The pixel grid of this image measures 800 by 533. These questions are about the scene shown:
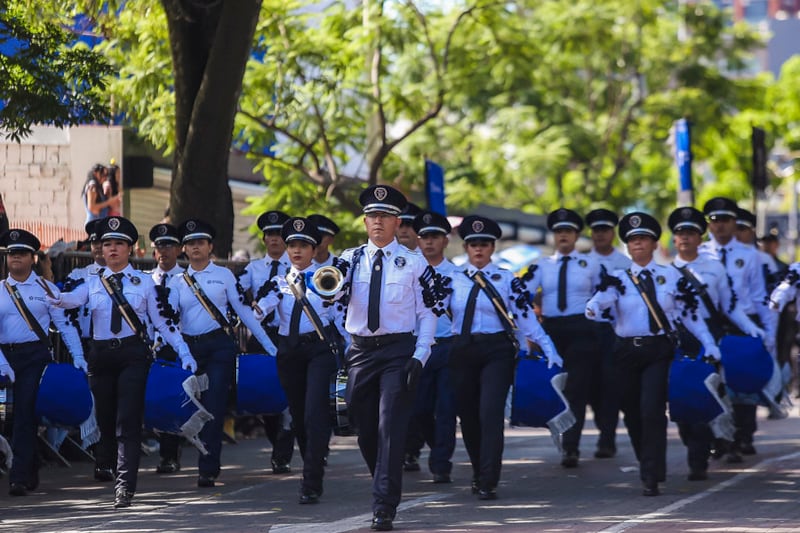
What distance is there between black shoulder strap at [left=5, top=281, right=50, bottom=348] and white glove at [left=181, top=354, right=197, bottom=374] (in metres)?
1.12

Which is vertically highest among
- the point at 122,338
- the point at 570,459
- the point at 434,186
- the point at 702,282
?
the point at 434,186

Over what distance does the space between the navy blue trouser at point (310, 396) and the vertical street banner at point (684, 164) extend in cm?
1213

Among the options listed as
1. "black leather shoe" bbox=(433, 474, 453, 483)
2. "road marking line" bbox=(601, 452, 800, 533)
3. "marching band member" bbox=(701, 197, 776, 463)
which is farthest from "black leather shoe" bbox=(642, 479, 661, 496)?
"marching band member" bbox=(701, 197, 776, 463)

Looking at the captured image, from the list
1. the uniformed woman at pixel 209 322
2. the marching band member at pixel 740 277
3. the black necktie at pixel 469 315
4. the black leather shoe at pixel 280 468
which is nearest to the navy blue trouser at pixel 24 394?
the uniformed woman at pixel 209 322

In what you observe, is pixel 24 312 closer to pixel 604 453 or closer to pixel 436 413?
pixel 436 413

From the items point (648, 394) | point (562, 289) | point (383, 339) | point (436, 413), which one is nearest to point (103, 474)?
point (436, 413)

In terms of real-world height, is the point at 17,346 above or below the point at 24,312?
below

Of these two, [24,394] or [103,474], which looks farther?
[103,474]

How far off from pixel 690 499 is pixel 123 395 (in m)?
4.32

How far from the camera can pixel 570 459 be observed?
14.8 meters

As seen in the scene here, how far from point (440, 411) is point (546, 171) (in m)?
22.1

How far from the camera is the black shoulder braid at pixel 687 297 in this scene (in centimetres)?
1295

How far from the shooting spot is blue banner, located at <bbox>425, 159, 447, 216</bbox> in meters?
20.5

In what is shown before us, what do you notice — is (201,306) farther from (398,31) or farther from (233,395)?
(398,31)
